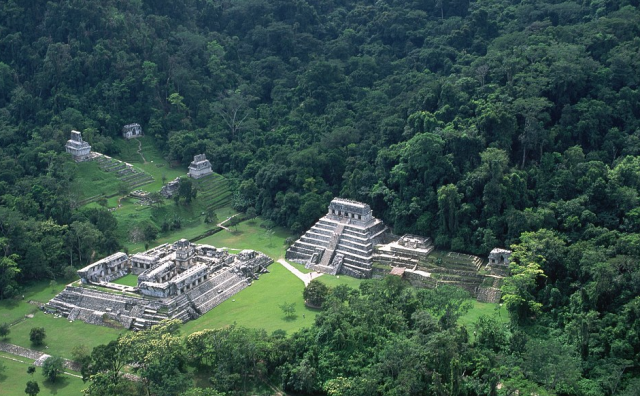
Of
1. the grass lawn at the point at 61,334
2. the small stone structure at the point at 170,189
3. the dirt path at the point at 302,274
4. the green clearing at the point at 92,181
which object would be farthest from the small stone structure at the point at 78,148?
the dirt path at the point at 302,274

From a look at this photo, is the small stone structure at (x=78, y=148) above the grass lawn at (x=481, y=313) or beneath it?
above

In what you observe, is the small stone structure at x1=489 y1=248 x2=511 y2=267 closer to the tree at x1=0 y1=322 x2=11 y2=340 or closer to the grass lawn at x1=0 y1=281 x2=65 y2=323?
the grass lawn at x1=0 y1=281 x2=65 y2=323

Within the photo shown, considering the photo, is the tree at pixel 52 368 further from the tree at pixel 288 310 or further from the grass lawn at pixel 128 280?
the tree at pixel 288 310

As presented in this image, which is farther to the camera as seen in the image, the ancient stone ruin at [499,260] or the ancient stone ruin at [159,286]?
the ancient stone ruin at [499,260]

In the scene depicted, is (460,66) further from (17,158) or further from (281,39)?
(17,158)

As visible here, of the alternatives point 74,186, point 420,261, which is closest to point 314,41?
point 74,186

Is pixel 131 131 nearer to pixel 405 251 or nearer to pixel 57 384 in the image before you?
pixel 405 251

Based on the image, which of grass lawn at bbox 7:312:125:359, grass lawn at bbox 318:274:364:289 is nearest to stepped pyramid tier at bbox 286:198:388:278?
grass lawn at bbox 318:274:364:289
